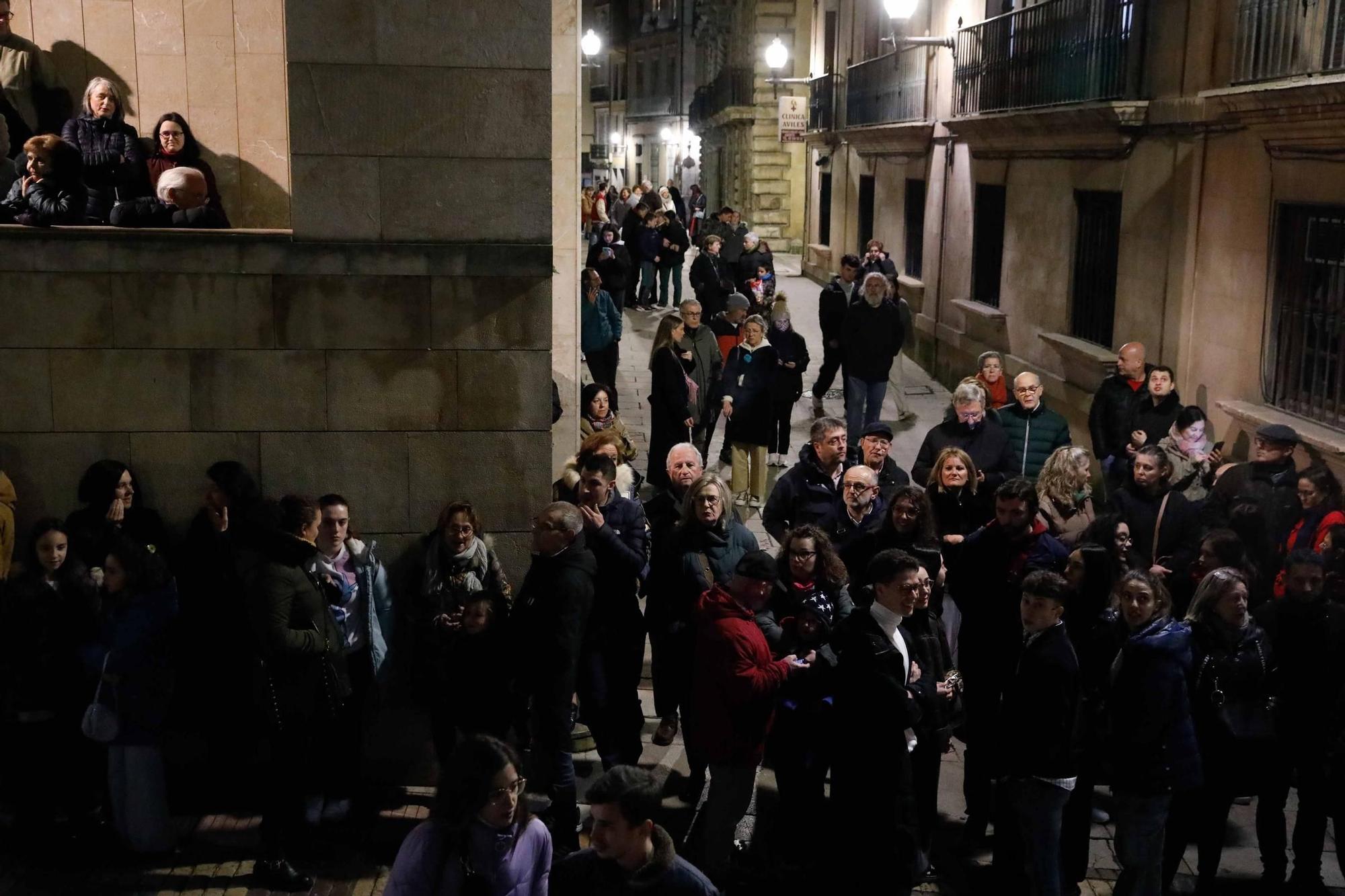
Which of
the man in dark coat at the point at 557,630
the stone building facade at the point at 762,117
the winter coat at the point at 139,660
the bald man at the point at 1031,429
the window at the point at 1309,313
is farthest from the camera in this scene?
the stone building facade at the point at 762,117

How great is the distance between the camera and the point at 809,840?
22.3 ft

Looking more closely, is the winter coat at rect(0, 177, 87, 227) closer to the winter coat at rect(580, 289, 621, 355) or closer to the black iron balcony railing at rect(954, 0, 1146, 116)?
the winter coat at rect(580, 289, 621, 355)

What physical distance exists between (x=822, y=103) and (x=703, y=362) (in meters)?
18.9

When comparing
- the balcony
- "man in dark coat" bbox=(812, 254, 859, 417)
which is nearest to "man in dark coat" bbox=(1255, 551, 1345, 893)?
"man in dark coat" bbox=(812, 254, 859, 417)

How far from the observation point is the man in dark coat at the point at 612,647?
7.34 meters

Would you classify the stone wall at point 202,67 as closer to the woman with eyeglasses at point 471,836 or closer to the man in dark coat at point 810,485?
the man in dark coat at point 810,485

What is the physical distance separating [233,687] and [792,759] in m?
2.61

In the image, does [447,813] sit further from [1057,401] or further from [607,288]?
[607,288]

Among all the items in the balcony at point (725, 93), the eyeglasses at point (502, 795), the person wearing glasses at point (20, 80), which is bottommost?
the eyeglasses at point (502, 795)

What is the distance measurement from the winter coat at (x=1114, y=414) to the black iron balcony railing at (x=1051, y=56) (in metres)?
3.93

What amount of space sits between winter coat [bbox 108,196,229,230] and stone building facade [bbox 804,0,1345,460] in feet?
22.7

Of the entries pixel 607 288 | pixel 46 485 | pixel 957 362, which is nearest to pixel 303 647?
pixel 46 485

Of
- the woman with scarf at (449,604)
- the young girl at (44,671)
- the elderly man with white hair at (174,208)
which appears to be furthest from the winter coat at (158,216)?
the woman with scarf at (449,604)

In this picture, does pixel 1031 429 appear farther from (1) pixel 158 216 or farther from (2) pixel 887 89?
(2) pixel 887 89
